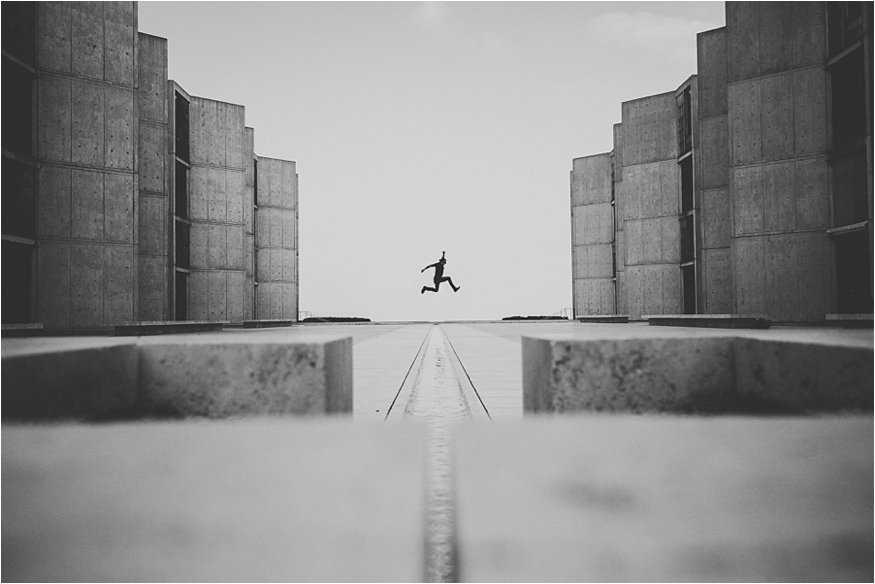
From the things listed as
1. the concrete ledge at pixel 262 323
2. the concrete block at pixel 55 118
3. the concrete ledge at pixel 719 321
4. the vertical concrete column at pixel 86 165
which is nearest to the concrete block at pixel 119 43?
the vertical concrete column at pixel 86 165

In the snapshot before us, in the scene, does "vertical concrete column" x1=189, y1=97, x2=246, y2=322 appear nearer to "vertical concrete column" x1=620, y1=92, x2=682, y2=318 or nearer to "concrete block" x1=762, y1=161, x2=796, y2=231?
"vertical concrete column" x1=620, y1=92, x2=682, y2=318

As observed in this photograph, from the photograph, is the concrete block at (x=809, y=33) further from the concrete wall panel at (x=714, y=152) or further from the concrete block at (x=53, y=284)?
the concrete block at (x=53, y=284)

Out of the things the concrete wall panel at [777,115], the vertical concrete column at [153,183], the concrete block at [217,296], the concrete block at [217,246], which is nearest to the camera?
the concrete wall panel at [777,115]

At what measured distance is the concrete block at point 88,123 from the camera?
45.0 feet

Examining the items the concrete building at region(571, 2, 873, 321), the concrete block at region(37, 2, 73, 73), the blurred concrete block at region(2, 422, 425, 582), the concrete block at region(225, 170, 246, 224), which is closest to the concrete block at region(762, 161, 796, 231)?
the concrete building at region(571, 2, 873, 321)

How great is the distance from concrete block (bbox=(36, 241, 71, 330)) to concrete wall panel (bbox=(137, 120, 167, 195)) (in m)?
5.36

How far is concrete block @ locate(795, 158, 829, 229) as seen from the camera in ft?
45.2

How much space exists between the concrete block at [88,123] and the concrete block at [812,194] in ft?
50.4

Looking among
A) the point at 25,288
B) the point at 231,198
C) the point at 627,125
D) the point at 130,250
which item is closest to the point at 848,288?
the point at 627,125

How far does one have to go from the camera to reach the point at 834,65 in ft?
44.1

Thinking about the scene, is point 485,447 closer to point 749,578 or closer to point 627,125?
point 749,578

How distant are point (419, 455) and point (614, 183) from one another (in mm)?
29153

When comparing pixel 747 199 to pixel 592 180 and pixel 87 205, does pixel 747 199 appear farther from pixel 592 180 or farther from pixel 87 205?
pixel 592 180

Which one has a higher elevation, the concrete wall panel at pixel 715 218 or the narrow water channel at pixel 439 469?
the concrete wall panel at pixel 715 218
